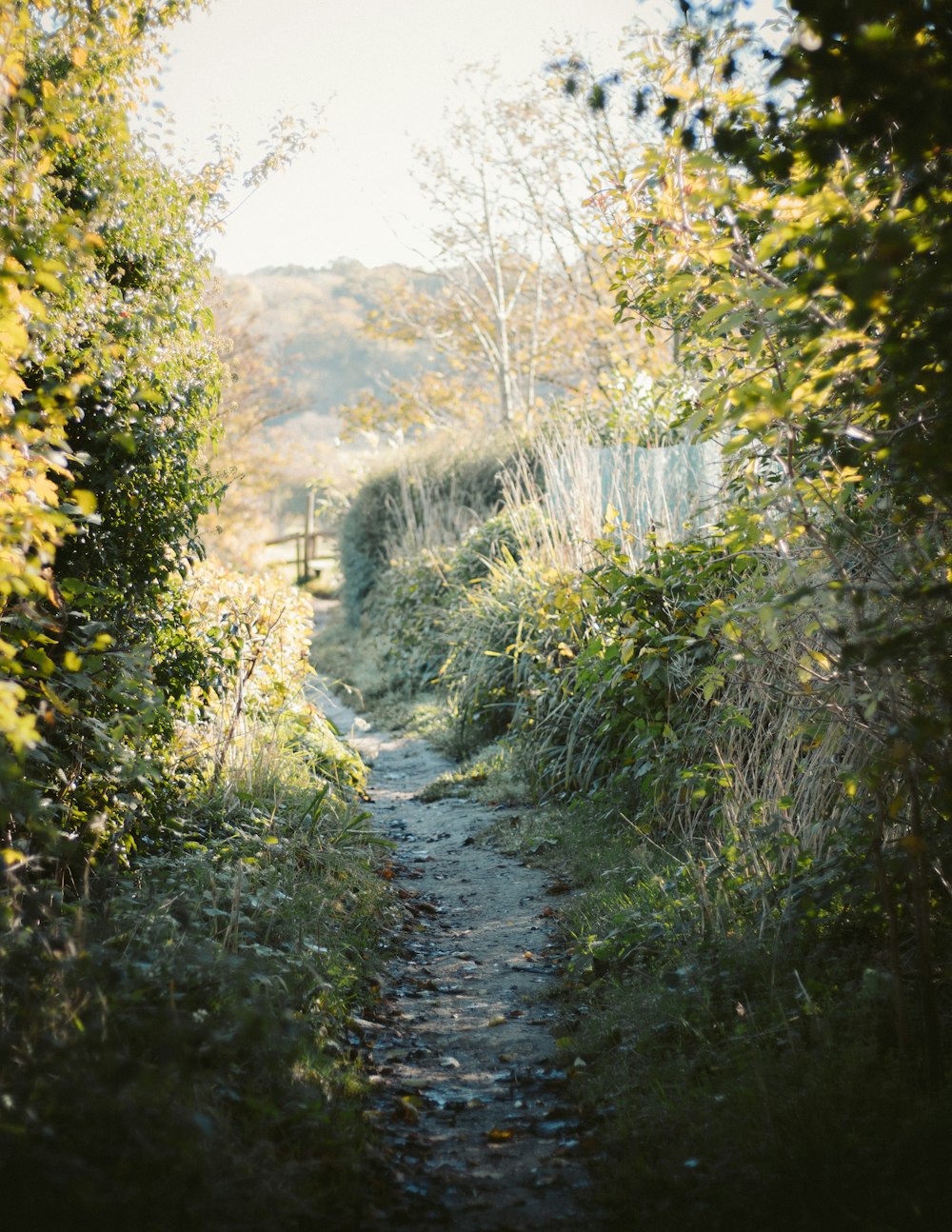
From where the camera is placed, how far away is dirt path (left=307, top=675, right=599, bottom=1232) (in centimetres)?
233

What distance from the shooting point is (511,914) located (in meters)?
4.35

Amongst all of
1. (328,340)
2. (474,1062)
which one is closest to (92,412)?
(474,1062)

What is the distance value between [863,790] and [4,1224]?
2.60 meters

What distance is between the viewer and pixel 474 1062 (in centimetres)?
308

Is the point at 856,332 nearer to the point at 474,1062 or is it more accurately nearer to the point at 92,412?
the point at 474,1062

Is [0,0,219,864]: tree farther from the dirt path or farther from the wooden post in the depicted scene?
the wooden post

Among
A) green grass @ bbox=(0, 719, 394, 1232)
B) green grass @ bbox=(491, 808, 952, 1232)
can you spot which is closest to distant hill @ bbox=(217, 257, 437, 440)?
green grass @ bbox=(0, 719, 394, 1232)

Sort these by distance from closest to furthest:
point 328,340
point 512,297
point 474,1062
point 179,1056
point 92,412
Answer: point 179,1056 → point 474,1062 → point 92,412 → point 512,297 → point 328,340

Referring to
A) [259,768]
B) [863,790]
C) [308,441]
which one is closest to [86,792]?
[259,768]

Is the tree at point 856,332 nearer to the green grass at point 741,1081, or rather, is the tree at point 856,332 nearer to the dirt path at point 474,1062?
the green grass at point 741,1081

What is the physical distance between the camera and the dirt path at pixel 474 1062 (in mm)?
2328

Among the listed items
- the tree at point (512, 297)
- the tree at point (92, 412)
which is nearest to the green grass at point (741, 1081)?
the tree at point (92, 412)

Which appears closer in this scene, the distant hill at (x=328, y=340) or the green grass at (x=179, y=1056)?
the green grass at (x=179, y=1056)

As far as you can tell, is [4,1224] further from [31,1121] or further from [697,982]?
[697,982]
